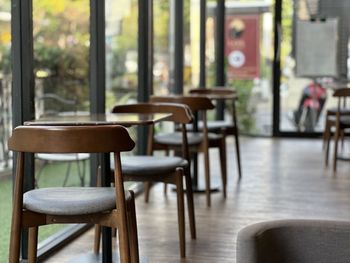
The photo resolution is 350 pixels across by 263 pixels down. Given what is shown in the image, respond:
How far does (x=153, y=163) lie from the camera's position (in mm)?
3633

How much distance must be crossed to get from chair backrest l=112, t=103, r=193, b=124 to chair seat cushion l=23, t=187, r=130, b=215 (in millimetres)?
1198

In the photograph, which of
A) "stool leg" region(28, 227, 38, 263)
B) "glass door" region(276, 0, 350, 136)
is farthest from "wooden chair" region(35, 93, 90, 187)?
"glass door" region(276, 0, 350, 136)

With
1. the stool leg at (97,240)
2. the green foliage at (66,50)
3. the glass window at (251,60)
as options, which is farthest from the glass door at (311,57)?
the stool leg at (97,240)

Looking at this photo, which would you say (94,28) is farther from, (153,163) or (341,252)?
(341,252)

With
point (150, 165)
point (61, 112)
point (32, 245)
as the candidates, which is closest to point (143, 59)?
point (61, 112)

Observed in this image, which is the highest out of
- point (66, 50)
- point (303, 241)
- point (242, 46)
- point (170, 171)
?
point (242, 46)

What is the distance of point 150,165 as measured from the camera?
358 cm

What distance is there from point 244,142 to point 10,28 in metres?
6.08

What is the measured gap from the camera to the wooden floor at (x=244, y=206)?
375cm

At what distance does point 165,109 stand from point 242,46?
224 inches

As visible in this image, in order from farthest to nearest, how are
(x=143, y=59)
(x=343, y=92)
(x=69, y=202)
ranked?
(x=343, y=92), (x=143, y=59), (x=69, y=202)

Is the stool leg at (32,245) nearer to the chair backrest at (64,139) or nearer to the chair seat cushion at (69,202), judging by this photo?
the chair seat cushion at (69,202)

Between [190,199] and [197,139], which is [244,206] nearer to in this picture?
[197,139]

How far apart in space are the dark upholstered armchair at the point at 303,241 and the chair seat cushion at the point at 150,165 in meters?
1.94
